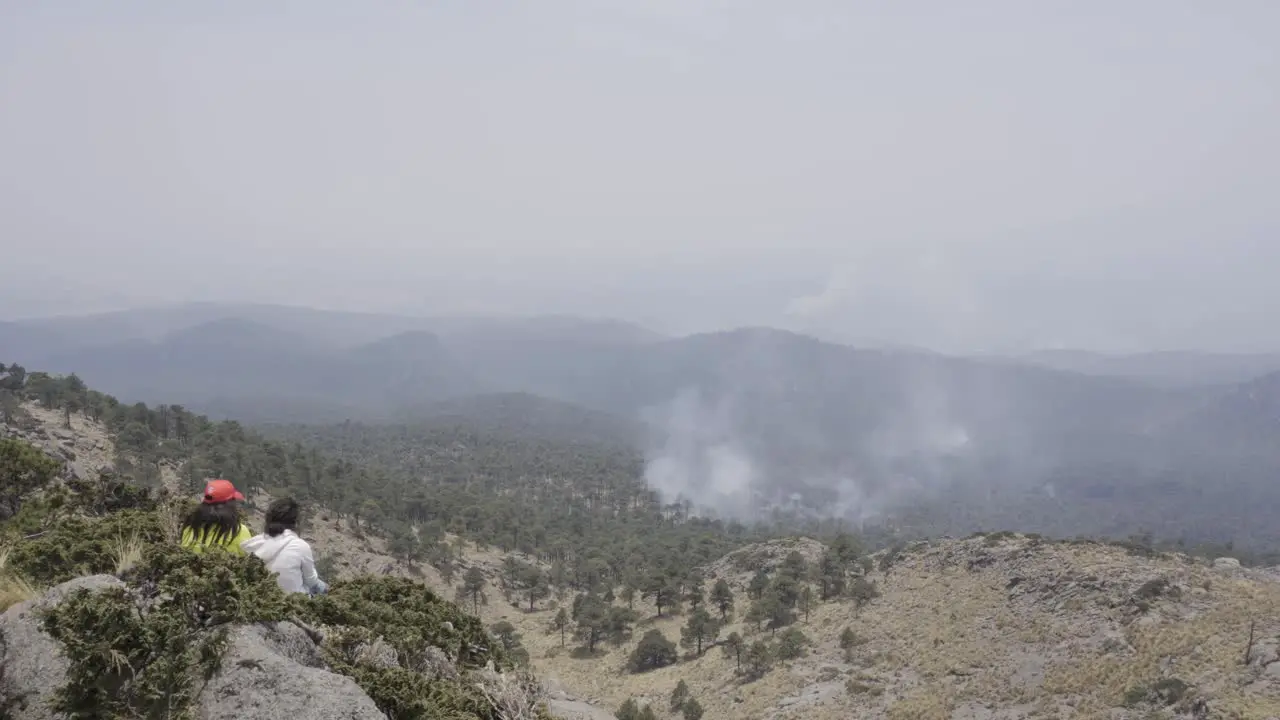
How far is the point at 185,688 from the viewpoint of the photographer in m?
5.26

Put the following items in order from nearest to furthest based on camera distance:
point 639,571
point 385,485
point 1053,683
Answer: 1. point 1053,683
2. point 639,571
3. point 385,485

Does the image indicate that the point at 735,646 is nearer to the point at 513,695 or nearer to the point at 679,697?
the point at 679,697

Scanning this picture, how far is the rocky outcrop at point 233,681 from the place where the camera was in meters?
5.27

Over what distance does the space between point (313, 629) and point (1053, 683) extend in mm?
37717

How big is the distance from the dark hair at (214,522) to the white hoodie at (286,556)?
0.78ft

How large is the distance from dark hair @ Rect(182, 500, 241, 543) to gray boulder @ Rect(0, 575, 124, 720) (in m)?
1.28

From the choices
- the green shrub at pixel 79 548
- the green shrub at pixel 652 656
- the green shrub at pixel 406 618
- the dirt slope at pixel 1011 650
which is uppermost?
the green shrub at pixel 79 548

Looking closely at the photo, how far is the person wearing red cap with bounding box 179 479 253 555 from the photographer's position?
7234 millimetres

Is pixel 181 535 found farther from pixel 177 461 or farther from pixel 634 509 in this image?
pixel 634 509

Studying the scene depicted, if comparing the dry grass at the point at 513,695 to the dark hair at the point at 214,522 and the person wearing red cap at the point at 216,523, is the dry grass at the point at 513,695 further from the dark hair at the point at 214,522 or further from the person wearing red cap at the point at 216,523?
the dark hair at the point at 214,522

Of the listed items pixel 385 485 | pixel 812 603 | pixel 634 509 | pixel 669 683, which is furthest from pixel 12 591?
pixel 634 509

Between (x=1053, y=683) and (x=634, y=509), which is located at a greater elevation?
(x=1053, y=683)

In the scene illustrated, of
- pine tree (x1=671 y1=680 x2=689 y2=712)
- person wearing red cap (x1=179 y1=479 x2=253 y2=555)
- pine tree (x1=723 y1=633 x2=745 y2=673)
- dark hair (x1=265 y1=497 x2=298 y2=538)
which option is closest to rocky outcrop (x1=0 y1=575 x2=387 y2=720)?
person wearing red cap (x1=179 y1=479 x2=253 y2=555)

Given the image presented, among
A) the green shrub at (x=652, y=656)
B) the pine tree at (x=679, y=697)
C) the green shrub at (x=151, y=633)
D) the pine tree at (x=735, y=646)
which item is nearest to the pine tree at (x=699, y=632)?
the pine tree at (x=735, y=646)
